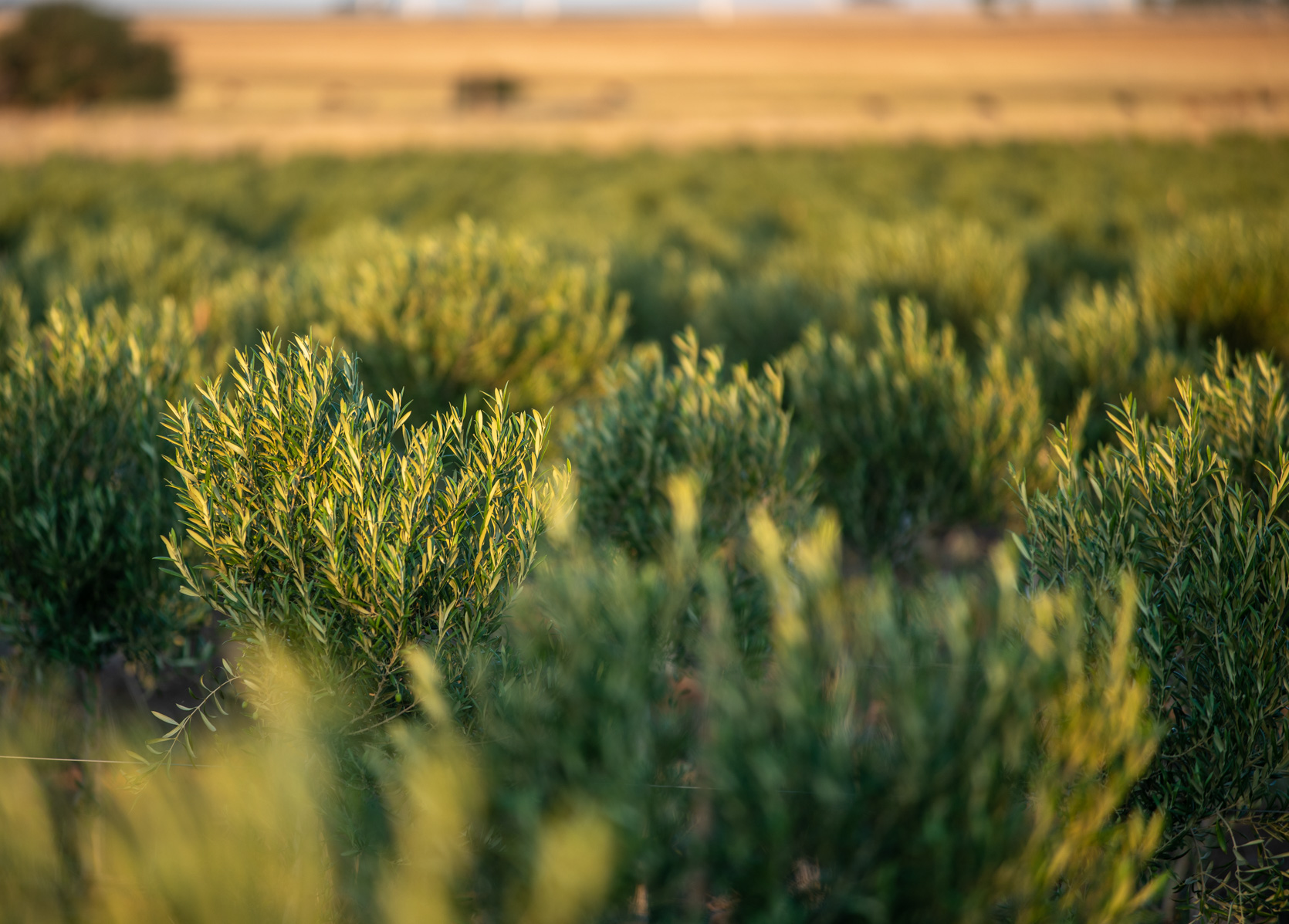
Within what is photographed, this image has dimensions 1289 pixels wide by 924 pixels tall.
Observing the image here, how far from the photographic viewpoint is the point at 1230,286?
7.70 meters

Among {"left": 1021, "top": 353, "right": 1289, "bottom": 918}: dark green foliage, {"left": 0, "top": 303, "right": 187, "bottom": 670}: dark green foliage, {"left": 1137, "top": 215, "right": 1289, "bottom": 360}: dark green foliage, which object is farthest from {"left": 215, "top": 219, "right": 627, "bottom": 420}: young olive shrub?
{"left": 1137, "top": 215, "right": 1289, "bottom": 360}: dark green foliage

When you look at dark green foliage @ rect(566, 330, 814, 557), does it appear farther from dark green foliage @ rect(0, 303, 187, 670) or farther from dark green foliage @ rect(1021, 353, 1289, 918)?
dark green foliage @ rect(0, 303, 187, 670)

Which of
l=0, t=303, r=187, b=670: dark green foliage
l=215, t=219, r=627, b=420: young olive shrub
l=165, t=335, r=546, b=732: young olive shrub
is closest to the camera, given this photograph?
l=165, t=335, r=546, b=732: young olive shrub

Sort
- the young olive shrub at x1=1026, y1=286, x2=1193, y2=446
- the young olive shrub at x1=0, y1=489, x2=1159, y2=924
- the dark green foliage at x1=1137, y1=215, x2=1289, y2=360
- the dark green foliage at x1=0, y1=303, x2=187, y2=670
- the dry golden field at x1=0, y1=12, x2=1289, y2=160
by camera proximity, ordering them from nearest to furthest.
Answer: the young olive shrub at x1=0, y1=489, x2=1159, y2=924 < the dark green foliage at x1=0, y1=303, x2=187, y2=670 < the young olive shrub at x1=1026, y1=286, x2=1193, y2=446 < the dark green foliage at x1=1137, y1=215, x2=1289, y2=360 < the dry golden field at x1=0, y1=12, x2=1289, y2=160

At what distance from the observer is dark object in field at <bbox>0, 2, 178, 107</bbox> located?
1682 inches

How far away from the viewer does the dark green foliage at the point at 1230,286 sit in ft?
24.3

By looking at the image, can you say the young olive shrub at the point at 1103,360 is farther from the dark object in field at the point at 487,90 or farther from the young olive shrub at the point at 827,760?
the dark object in field at the point at 487,90

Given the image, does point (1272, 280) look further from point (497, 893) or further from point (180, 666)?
point (180, 666)

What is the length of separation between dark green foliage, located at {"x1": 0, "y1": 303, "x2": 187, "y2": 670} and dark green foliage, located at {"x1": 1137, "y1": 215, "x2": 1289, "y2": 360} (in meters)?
7.97

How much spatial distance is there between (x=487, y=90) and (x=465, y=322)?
183 feet

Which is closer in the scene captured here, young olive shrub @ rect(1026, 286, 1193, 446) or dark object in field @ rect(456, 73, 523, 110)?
young olive shrub @ rect(1026, 286, 1193, 446)

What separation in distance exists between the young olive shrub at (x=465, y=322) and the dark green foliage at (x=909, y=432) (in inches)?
73.9

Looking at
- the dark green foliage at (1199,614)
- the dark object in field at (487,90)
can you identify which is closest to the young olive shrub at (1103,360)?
the dark green foliage at (1199,614)

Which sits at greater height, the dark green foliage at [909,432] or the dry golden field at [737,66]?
the dry golden field at [737,66]
